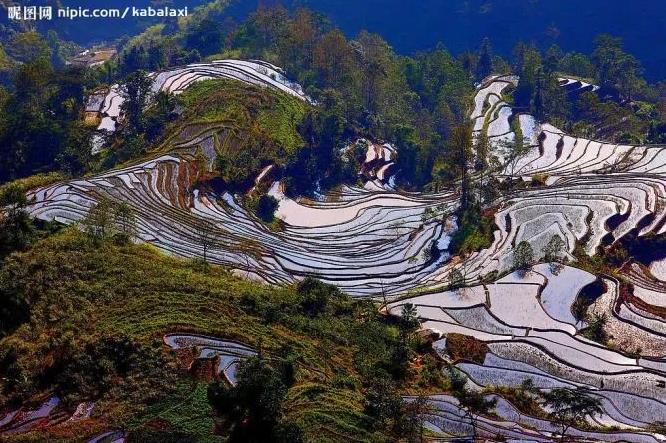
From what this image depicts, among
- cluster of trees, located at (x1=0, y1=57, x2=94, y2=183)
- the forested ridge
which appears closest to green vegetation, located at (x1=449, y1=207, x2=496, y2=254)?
the forested ridge

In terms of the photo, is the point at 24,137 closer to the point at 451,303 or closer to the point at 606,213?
the point at 451,303

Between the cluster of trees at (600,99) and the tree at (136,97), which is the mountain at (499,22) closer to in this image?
the cluster of trees at (600,99)

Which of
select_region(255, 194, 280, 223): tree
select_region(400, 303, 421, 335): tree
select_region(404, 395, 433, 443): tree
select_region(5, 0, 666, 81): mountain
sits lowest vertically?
select_region(404, 395, 433, 443): tree

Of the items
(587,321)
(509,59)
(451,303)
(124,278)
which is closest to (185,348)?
(124,278)

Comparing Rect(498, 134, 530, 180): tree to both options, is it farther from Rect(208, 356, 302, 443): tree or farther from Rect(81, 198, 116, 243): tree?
Rect(208, 356, 302, 443): tree

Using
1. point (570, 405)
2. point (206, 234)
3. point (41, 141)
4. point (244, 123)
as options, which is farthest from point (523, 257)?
point (41, 141)
